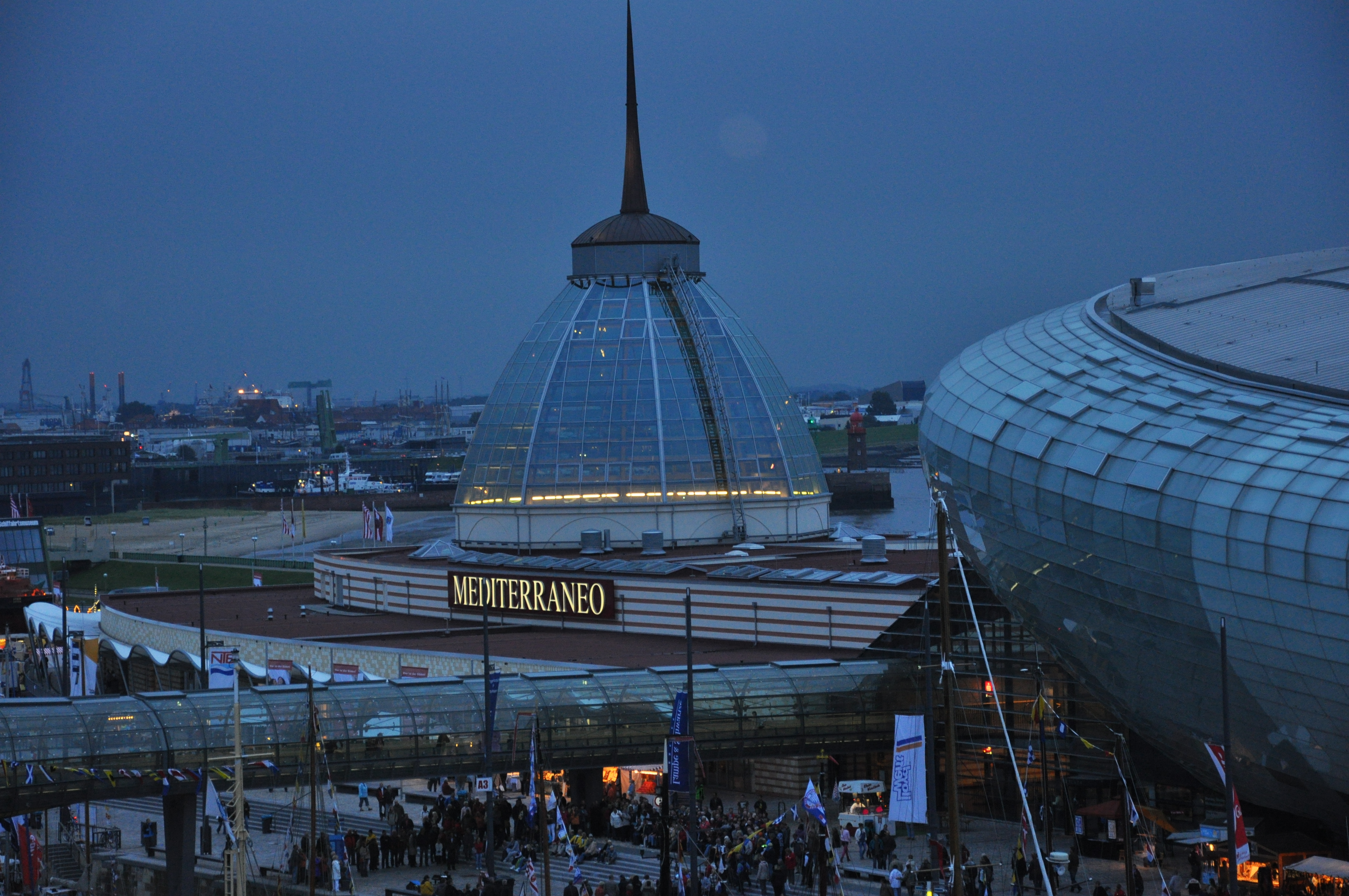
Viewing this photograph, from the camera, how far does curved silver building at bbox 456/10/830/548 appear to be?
225 ft

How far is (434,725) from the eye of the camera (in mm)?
41750

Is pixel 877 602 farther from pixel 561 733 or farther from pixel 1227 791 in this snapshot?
pixel 1227 791

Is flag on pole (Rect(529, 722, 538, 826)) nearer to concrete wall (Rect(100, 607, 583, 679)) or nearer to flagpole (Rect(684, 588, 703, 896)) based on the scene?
flagpole (Rect(684, 588, 703, 896))

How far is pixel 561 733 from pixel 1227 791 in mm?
→ 18576

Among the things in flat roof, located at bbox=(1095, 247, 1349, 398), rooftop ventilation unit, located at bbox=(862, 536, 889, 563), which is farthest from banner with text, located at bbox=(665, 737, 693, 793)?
rooftop ventilation unit, located at bbox=(862, 536, 889, 563)

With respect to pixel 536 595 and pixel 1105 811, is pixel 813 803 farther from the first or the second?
pixel 536 595

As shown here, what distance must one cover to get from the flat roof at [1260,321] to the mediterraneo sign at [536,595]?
65.1 ft

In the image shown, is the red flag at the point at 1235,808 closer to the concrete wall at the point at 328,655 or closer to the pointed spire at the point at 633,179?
the concrete wall at the point at 328,655

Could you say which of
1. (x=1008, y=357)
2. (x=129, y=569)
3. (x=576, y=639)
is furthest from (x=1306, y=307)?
(x=129, y=569)

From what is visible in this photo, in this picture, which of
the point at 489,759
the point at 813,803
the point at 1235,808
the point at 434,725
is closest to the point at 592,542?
the point at 434,725

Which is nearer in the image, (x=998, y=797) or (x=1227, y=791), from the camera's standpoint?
(x=1227, y=791)

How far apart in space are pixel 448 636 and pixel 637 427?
12678 millimetres

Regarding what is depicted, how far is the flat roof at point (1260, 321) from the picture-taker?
3544 cm

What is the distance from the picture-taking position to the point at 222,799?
47062 mm
